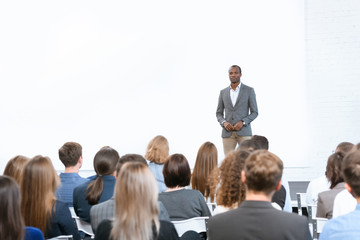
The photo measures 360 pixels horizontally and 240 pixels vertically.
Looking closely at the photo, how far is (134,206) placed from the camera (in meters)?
2.16

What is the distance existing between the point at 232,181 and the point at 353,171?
614mm

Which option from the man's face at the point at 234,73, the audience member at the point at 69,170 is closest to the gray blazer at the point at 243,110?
the man's face at the point at 234,73

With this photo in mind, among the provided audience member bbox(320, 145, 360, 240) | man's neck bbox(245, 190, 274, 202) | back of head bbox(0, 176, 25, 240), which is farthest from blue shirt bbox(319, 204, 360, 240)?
back of head bbox(0, 176, 25, 240)

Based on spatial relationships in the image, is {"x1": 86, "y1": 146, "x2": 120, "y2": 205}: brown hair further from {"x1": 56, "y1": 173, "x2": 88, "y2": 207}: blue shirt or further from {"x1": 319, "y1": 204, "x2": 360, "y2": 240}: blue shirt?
{"x1": 319, "y1": 204, "x2": 360, "y2": 240}: blue shirt

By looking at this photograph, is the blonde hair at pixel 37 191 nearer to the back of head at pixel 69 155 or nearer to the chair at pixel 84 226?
the chair at pixel 84 226

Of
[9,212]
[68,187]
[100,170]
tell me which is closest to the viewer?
[9,212]

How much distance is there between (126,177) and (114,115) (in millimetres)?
5448

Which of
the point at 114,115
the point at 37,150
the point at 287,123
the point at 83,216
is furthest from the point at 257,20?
the point at 83,216

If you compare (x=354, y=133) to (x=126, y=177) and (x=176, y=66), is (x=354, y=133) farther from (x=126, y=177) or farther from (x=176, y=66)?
(x=126, y=177)

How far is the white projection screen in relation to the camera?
692 centimetres

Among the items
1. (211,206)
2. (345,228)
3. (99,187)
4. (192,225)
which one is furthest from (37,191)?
(345,228)

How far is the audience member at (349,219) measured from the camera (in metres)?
1.95

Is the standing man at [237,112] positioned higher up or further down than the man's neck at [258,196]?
higher up

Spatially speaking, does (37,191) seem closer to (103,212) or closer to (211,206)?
(103,212)
